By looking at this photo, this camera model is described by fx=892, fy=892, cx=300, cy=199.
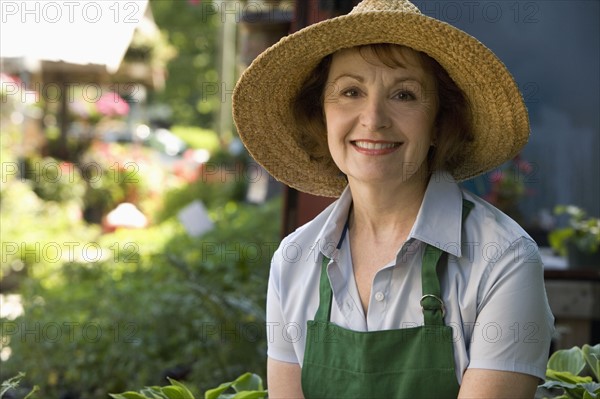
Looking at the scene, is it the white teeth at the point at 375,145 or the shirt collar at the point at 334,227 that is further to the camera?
the shirt collar at the point at 334,227

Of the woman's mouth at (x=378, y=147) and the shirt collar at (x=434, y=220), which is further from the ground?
the woman's mouth at (x=378, y=147)

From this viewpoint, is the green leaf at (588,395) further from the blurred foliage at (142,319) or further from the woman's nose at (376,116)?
the blurred foliage at (142,319)

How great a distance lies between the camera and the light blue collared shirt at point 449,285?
1.88 m

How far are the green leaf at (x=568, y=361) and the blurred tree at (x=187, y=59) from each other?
29.0 meters

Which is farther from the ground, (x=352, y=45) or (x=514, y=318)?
(x=352, y=45)

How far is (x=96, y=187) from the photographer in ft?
41.4

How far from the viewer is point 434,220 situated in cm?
207

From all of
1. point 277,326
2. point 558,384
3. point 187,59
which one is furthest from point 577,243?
point 187,59

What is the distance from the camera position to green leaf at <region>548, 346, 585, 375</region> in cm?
239

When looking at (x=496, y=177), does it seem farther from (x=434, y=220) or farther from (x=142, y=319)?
(x=434, y=220)

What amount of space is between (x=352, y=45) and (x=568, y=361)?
3.45ft

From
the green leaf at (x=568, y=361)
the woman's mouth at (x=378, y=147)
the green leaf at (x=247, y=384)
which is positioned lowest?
the green leaf at (x=247, y=384)

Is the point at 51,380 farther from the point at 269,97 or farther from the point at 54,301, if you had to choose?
the point at 269,97

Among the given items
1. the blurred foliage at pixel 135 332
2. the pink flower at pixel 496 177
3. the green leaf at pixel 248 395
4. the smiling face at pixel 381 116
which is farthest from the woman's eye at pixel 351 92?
the pink flower at pixel 496 177
